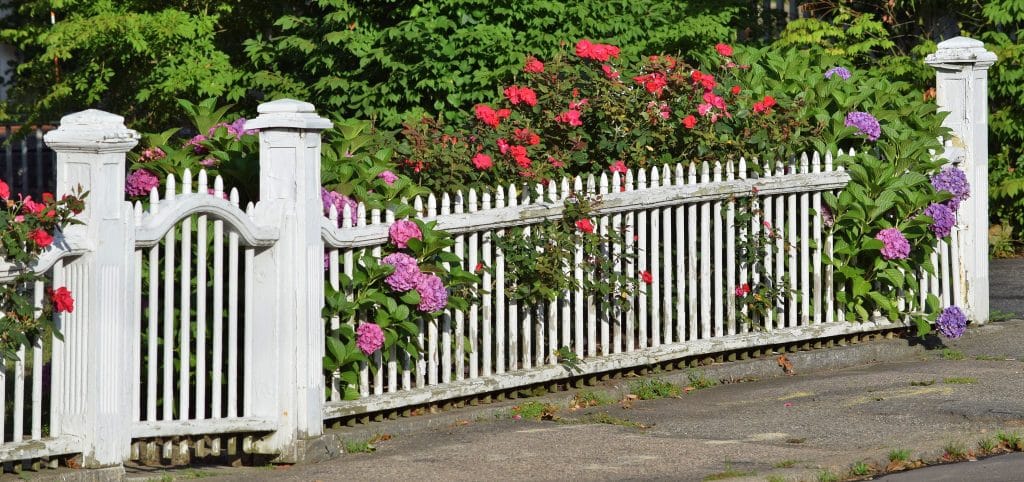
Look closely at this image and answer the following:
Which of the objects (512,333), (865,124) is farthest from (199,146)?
(865,124)

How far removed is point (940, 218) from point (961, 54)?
1.14m

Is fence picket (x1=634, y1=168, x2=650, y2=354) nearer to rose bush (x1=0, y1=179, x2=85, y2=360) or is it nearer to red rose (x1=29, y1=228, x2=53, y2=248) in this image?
rose bush (x1=0, y1=179, x2=85, y2=360)

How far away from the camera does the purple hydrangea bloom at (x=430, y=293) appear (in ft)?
23.9

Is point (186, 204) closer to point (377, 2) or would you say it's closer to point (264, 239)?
point (264, 239)

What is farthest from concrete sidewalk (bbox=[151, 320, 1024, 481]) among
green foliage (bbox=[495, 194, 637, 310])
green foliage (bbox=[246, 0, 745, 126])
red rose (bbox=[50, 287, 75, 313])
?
green foliage (bbox=[246, 0, 745, 126])

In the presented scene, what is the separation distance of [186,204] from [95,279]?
53 cm

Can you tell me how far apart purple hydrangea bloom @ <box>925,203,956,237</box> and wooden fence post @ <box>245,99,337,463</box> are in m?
4.20

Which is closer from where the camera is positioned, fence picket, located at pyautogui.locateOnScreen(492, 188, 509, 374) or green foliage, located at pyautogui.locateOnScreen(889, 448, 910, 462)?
green foliage, located at pyautogui.locateOnScreen(889, 448, 910, 462)

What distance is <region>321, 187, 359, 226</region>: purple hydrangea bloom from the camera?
717 centimetres

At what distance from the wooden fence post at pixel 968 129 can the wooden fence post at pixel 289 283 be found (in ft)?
15.2

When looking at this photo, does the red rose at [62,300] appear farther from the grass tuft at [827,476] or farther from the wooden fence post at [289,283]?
the grass tuft at [827,476]

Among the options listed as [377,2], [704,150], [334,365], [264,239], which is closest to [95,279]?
[264,239]

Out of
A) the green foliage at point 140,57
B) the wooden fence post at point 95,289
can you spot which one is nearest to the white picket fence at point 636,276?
the wooden fence post at point 95,289

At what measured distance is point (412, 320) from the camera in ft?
24.4
